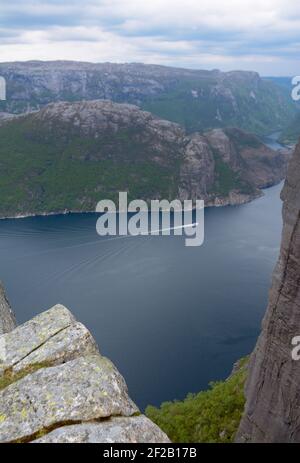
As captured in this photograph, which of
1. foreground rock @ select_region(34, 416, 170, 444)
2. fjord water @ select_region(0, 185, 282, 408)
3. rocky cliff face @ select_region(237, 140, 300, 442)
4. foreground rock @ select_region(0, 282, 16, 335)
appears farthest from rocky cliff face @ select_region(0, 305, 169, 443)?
fjord water @ select_region(0, 185, 282, 408)

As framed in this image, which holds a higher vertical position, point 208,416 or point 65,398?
point 65,398

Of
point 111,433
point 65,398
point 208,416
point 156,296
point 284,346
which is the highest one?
point 65,398

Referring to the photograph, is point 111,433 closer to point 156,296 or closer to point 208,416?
point 208,416

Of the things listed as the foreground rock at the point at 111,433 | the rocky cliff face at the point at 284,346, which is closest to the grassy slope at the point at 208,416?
the rocky cliff face at the point at 284,346

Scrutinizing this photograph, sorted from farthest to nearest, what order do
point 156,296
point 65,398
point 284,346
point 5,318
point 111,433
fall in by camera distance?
point 156,296 < point 284,346 < point 5,318 < point 65,398 < point 111,433

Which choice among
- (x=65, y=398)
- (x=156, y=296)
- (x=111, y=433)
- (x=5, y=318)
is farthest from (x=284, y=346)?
(x=156, y=296)

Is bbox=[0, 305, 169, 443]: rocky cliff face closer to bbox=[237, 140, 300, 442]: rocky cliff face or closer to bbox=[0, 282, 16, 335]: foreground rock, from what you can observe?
bbox=[0, 282, 16, 335]: foreground rock
